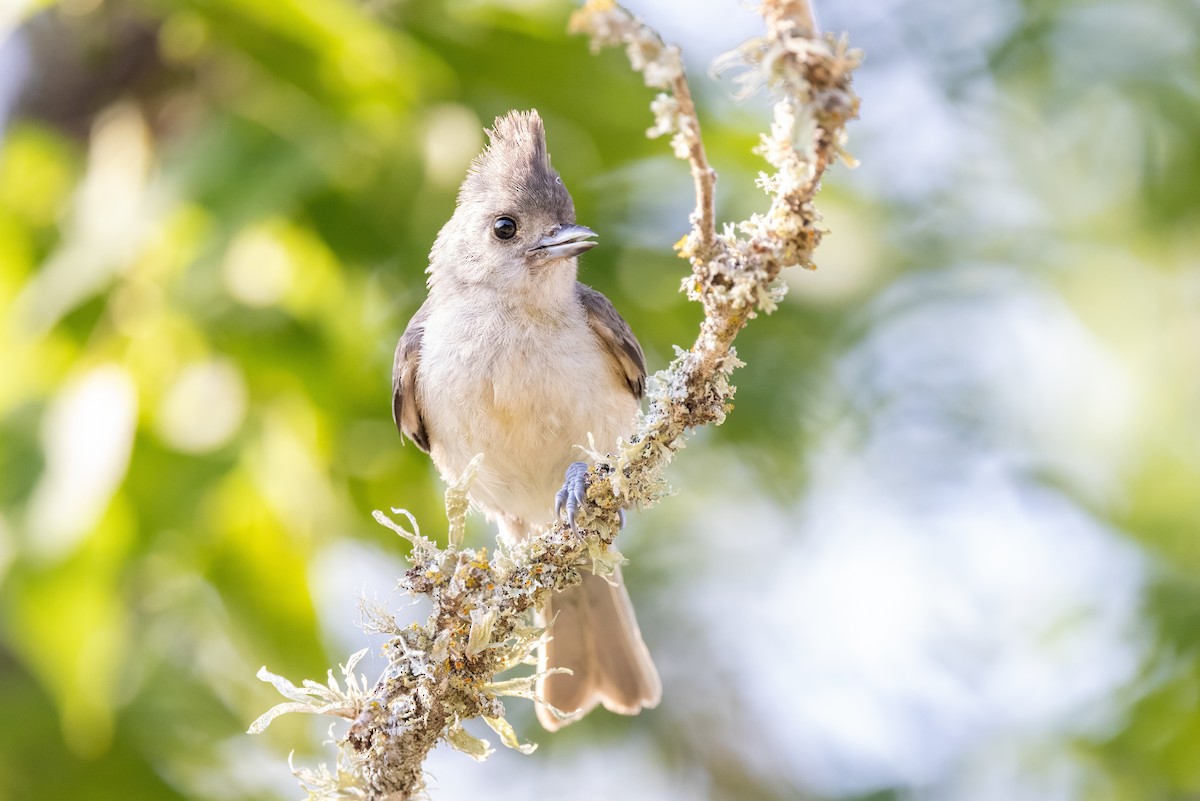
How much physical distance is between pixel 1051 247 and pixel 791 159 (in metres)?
4.23

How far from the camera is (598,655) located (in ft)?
13.6

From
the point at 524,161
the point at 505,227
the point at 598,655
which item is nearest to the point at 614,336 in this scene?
the point at 505,227

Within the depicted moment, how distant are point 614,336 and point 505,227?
1.57ft

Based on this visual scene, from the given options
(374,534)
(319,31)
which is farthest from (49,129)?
(374,534)

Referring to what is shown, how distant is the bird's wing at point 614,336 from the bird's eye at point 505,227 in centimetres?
30

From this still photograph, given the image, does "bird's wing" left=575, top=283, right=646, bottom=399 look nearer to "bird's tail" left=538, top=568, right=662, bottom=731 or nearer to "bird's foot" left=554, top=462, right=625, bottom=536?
"bird's tail" left=538, top=568, right=662, bottom=731

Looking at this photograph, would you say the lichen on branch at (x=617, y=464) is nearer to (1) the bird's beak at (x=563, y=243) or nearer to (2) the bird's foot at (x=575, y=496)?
(2) the bird's foot at (x=575, y=496)

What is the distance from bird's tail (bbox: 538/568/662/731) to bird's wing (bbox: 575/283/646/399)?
0.66 metres

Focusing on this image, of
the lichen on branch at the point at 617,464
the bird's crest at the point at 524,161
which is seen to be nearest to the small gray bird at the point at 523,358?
the bird's crest at the point at 524,161

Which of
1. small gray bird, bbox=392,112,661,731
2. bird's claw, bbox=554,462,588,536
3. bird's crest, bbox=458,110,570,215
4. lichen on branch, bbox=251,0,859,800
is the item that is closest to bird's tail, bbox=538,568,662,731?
small gray bird, bbox=392,112,661,731

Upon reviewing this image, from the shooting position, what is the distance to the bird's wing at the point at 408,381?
4051 millimetres

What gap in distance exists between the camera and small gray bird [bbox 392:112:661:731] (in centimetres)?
372

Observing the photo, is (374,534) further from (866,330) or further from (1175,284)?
(1175,284)

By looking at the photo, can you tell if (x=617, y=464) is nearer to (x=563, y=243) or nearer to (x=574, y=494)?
(x=574, y=494)
